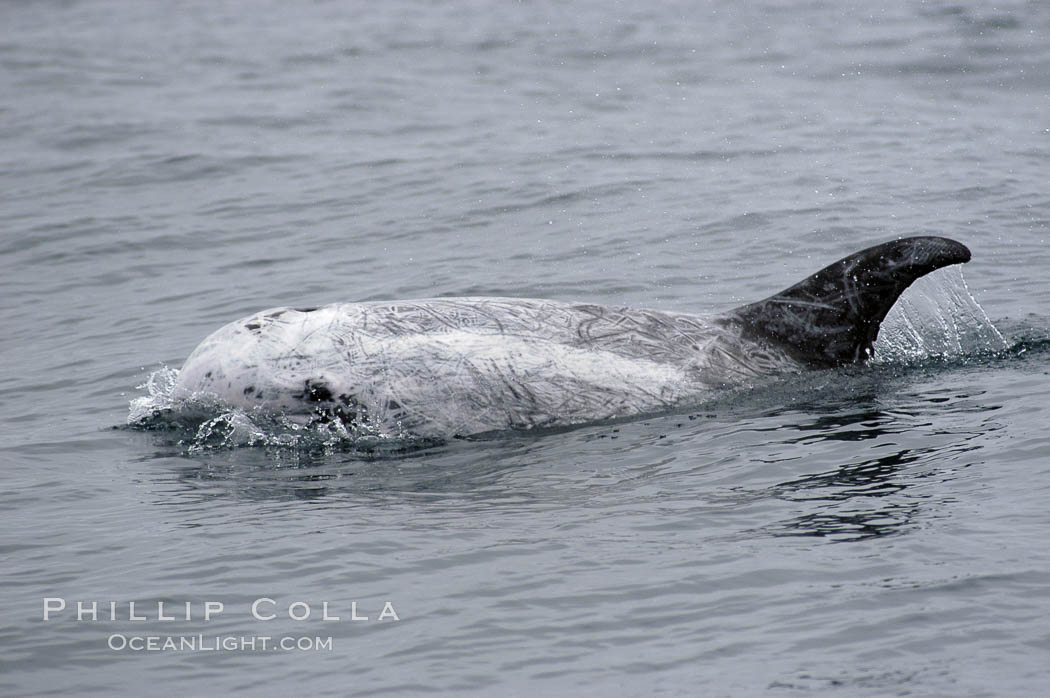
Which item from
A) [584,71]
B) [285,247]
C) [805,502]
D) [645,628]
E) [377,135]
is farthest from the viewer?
[584,71]

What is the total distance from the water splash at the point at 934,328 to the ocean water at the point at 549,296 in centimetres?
4

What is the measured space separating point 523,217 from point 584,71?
10.5 m

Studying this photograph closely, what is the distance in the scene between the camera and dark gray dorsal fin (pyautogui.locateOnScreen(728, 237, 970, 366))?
1191 centimetres

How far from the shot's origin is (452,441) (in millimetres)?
11312

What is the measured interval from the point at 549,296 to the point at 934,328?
4.53 m

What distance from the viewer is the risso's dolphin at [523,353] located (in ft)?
37.4

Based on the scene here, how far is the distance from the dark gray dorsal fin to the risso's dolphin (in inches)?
0.4

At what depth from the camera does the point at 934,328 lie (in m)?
13.4

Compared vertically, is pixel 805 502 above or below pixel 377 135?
below

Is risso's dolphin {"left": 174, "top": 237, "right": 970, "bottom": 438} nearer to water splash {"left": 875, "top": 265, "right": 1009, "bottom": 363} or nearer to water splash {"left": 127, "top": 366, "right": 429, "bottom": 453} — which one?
water splash {"left": 127, "top": 366, "right": 429, "bottom": 453}

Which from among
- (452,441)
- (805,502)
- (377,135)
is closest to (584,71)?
(377,135)

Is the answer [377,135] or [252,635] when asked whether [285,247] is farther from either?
[252,635]

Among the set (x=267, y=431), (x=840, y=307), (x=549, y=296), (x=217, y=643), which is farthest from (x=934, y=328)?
(x=217, y=643)

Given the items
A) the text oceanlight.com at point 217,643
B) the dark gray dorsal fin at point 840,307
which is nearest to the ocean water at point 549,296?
the text oceanlight.com at point 217,643
